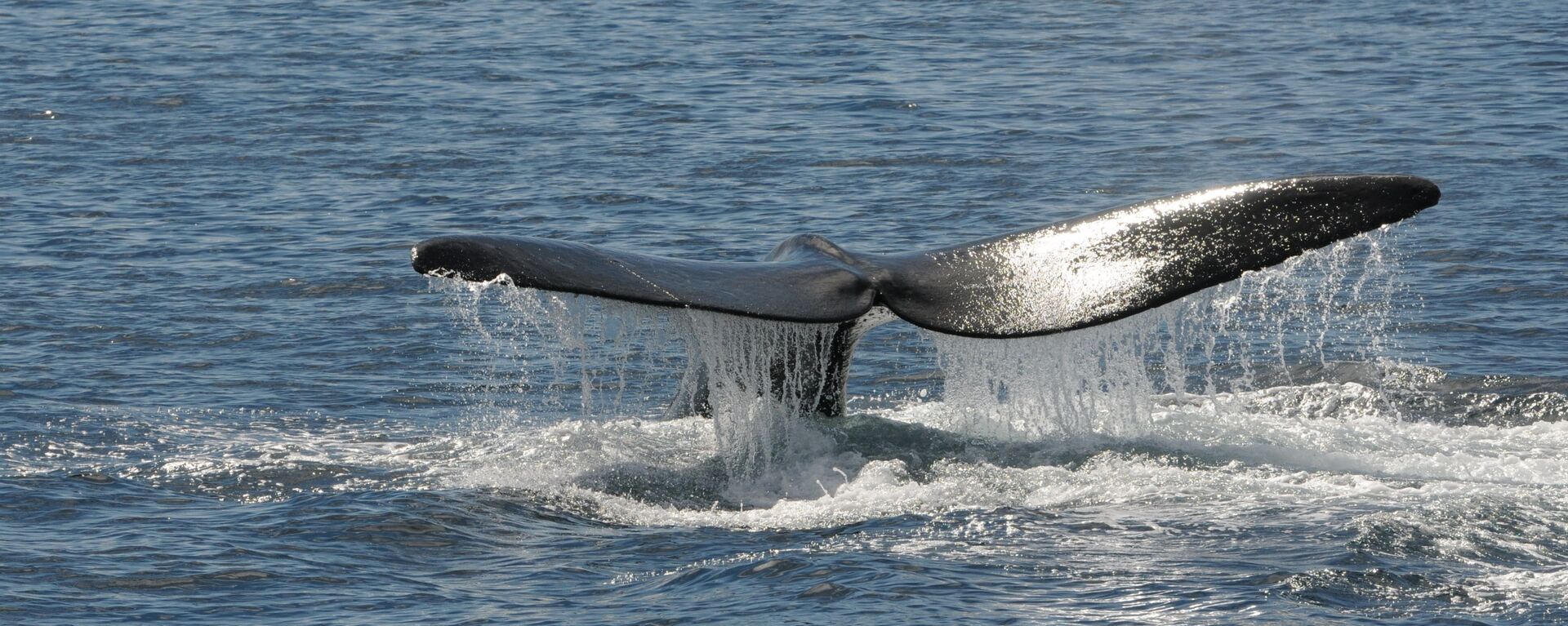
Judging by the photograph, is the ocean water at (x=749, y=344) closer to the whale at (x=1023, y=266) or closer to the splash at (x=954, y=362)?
the splash at (x=954, y=362)

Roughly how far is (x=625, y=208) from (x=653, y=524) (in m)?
8.30

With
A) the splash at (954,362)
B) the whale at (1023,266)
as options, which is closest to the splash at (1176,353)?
the splash at (954,362)

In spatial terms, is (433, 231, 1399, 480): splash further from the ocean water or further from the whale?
the whale

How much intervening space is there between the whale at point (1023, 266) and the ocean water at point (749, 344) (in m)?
0.40

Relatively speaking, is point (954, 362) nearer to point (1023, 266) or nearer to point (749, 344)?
point (749, 344)

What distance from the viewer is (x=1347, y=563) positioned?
688cm

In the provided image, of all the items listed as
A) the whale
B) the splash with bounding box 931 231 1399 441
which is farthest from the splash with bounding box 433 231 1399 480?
the whale

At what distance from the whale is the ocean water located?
0.40 m

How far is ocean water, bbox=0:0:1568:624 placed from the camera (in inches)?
284

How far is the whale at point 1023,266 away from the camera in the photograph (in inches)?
287

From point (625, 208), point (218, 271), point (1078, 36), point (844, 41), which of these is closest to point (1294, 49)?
point (1078, 36)

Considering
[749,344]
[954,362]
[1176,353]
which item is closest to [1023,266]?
[749,344]

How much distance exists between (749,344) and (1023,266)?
125 cm

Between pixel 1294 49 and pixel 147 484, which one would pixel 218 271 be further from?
pixel 1294 49
